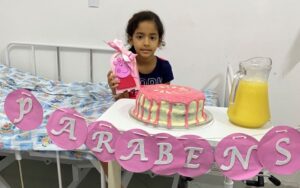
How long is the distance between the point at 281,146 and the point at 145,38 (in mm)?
895

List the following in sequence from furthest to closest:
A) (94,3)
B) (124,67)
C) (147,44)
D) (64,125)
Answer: (94,3)
(147,44)
(124,67)
(64,125)

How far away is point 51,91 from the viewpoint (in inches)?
80.4

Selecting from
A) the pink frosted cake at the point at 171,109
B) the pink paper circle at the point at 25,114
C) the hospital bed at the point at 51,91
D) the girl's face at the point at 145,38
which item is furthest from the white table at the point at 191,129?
the girl's face at the point at 145,38

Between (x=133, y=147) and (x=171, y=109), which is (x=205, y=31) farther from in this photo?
(x=133, y=147)

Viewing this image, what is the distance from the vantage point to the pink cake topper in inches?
46.4

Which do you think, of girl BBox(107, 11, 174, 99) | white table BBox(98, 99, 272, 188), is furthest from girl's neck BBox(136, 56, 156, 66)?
white table BBox(98, 99, 272, 188)

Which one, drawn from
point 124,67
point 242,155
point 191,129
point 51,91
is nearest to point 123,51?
point 124,67

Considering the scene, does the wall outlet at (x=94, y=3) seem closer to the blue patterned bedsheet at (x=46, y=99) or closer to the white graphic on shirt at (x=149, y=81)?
the blue patterned bedsheet at (x=46, y=99)

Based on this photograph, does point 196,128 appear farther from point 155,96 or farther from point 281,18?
point 281,18

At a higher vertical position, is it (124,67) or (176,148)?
(124,67)

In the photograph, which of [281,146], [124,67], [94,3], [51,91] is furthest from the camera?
[94,3]

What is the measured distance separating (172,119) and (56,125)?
31 centimetres

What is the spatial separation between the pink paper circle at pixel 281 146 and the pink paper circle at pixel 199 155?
119 mm

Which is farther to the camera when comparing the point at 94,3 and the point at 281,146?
the point at 94,3
